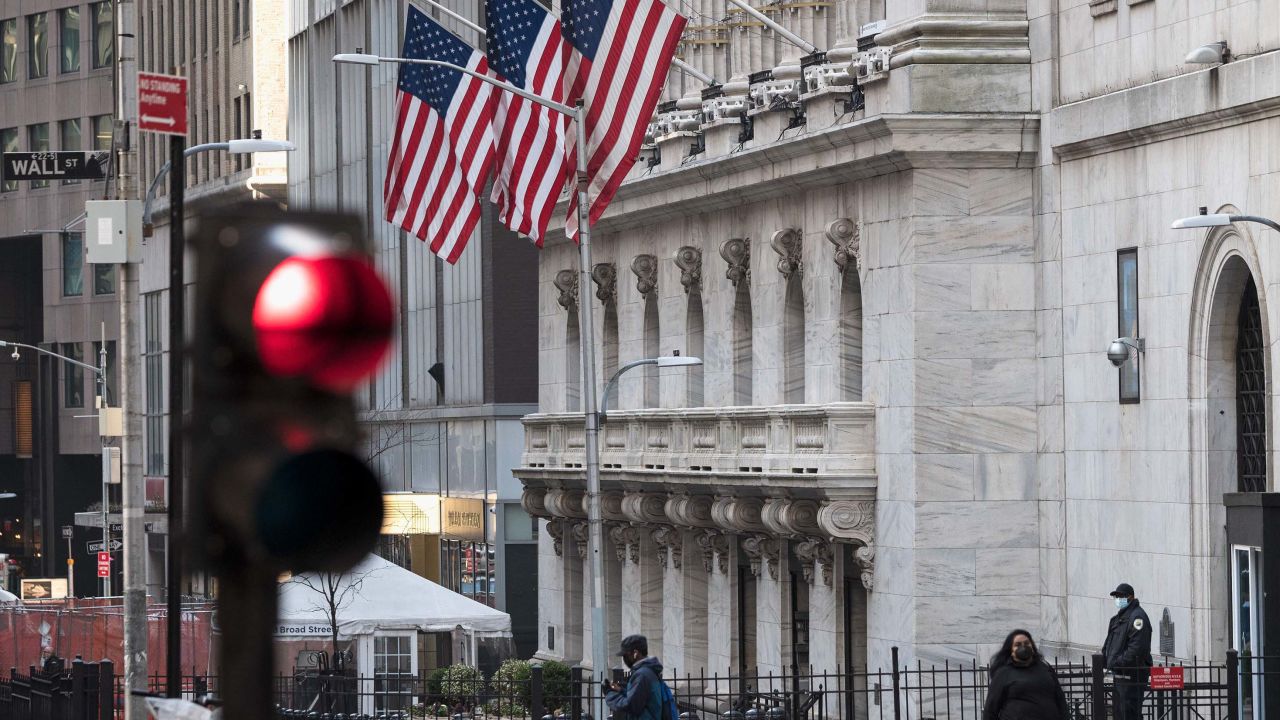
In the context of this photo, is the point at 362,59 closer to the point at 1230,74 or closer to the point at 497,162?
the point at 497,162

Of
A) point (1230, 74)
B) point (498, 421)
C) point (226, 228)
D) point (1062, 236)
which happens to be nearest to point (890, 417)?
point (1062, 236)

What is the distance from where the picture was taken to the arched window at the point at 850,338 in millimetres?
35938

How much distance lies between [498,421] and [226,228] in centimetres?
5556

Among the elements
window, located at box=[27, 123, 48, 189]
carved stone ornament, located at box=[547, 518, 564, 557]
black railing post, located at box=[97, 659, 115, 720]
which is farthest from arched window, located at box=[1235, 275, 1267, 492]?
window, located at box=[27, 123, 48, 189]

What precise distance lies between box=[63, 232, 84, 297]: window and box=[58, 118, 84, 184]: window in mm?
3578

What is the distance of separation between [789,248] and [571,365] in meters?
12.3

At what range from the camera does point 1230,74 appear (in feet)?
89.8

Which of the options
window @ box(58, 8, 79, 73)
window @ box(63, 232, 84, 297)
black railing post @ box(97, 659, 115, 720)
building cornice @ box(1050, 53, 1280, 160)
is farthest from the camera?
window @ box(63, 232, 84, 297)

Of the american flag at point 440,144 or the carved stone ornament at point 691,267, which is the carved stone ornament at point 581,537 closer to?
the carved stone ornament at point 691,267

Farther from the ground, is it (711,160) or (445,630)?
(711,160)

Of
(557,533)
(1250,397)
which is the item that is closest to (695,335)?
(557,533)

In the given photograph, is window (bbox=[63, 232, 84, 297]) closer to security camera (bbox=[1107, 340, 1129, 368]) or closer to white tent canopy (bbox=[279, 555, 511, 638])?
white tent canopy (bbox=[279, 555, 511, 638])

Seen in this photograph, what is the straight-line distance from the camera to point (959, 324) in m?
33.6

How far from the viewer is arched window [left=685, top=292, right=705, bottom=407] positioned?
4247 centimetres
